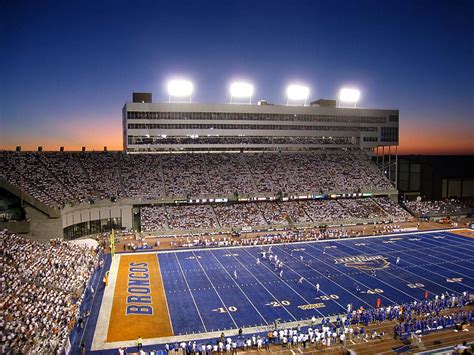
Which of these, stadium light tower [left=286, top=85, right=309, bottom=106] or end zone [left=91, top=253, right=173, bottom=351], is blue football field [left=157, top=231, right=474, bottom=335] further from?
stadium light tower [left=286, top=85, right=309, bottom=106]

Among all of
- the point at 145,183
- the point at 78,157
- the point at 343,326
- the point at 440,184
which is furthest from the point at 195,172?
the point at 440,184

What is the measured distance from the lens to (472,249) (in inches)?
1594

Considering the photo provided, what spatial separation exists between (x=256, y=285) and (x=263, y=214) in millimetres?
24665

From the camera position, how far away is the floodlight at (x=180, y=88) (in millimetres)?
59812

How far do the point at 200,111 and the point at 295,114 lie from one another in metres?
16.8

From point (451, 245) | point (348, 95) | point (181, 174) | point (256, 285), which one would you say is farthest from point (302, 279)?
point (348, 95)

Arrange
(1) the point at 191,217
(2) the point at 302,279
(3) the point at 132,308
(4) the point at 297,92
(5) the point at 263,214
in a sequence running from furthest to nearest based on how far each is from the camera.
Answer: (4) the point at 297,92, (5) the point at 263,214, (1) the point at 191,217, (2) the point at 302,279, (3) the point at 132,308

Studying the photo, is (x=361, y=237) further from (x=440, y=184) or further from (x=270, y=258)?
(x=440, y=184)

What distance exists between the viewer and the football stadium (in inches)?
833

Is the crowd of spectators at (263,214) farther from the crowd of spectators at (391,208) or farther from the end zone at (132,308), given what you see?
the end zone at (132,308)

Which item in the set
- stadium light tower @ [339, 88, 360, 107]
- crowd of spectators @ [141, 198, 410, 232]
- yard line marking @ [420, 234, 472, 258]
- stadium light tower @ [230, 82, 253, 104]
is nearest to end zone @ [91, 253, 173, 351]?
crowd of spectators @ [141, 198, 410, 232]

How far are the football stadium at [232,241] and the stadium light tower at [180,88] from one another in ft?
0.75

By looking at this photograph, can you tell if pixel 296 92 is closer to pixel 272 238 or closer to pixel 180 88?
pixel 180 88

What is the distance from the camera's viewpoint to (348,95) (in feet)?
232
